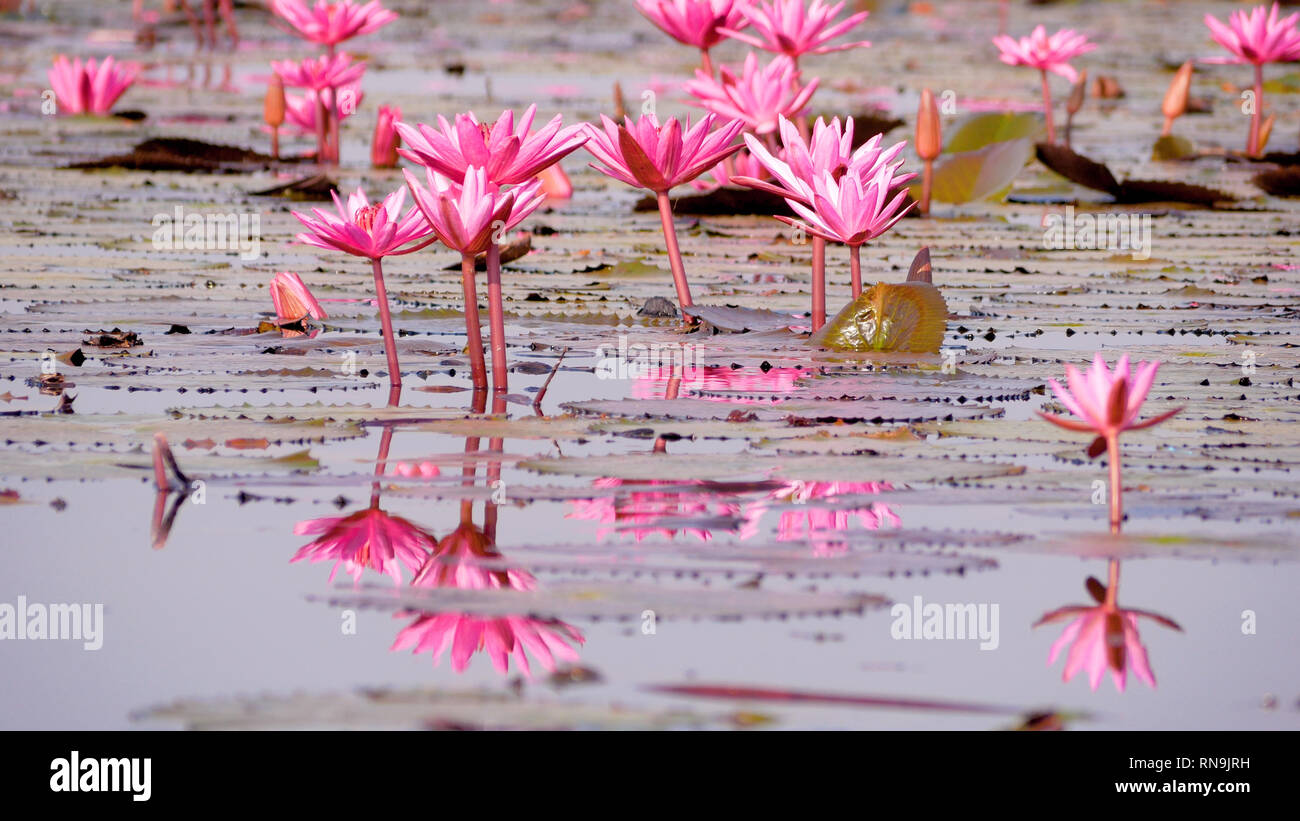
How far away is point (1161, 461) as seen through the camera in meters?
2.12

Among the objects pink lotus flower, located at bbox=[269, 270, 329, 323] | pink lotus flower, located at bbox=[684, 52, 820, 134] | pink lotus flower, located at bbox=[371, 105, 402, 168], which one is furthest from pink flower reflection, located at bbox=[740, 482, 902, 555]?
pink lotus flower, located at bbox=[371, 105, 402, 168]

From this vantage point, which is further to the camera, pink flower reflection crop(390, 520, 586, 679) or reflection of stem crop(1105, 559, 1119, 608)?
reflection of stem crop(1105, 559, 1119, 608)

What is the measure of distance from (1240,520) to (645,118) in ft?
Result: 4.22

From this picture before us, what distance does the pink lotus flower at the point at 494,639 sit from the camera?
1478 millimetres

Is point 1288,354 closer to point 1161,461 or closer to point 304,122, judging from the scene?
point 1161,461

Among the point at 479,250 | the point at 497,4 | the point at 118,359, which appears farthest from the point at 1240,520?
the point at 497,4

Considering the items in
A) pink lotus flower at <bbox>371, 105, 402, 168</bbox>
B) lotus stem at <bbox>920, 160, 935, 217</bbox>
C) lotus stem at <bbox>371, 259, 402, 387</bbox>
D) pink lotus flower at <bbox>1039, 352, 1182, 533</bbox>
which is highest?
pink lotus flower at <bbox>371, 105, 402, 168</bbox>

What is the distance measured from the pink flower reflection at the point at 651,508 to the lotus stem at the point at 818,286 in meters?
0.96

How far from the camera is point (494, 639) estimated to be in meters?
1.51

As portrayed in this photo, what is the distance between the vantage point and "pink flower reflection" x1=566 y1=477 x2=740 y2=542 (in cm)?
182

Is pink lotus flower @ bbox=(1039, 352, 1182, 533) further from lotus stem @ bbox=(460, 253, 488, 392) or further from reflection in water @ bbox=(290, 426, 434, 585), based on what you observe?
lotus stem @ bbox=(460, 253, 488, 392)

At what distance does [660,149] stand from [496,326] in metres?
0.44

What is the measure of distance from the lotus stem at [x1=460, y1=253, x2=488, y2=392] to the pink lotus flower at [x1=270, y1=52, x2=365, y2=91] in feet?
9.77

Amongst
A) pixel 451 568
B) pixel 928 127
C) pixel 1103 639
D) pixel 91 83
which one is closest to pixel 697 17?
pixel 928 127
